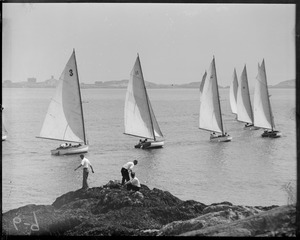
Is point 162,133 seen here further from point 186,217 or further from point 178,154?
point 186,217

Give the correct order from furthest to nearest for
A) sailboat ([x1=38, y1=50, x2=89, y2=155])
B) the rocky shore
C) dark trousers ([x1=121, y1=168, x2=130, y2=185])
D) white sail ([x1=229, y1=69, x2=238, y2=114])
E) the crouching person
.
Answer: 1. white sail ([x1=229, y1=69, x2=238, y2=114])
2. sailboat ([x1=38, y1=50, x2=89, y2=155])
3. dark trousers ([x1=121, y1=168, x2=130, y2=185])
4. the crouching person
5. the rocky shore

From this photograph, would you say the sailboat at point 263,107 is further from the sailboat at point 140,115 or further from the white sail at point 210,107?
the sailboat at point 140,115

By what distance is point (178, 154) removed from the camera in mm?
12289

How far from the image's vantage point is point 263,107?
12.6m

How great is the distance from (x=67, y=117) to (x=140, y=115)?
147 cm

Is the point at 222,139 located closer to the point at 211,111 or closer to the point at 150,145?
the point at 211,111

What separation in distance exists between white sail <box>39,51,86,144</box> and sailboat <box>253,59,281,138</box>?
3460 mm

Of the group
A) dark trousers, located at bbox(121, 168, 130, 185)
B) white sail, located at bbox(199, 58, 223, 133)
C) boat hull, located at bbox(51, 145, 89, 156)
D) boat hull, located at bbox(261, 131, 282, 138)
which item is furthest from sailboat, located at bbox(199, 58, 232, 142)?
boat hull, located at bbox(51, 145, 89, 156)

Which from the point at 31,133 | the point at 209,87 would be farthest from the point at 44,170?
the point at 209,87

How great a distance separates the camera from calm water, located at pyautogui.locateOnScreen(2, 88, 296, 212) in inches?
454

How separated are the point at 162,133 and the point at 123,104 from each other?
949mm

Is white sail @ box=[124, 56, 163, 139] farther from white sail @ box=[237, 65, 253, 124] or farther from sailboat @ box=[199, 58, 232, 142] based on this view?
white sail @ box=[237, 65, 253, 124]

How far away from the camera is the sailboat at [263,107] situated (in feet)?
40.0

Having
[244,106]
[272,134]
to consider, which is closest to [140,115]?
[244,106]
